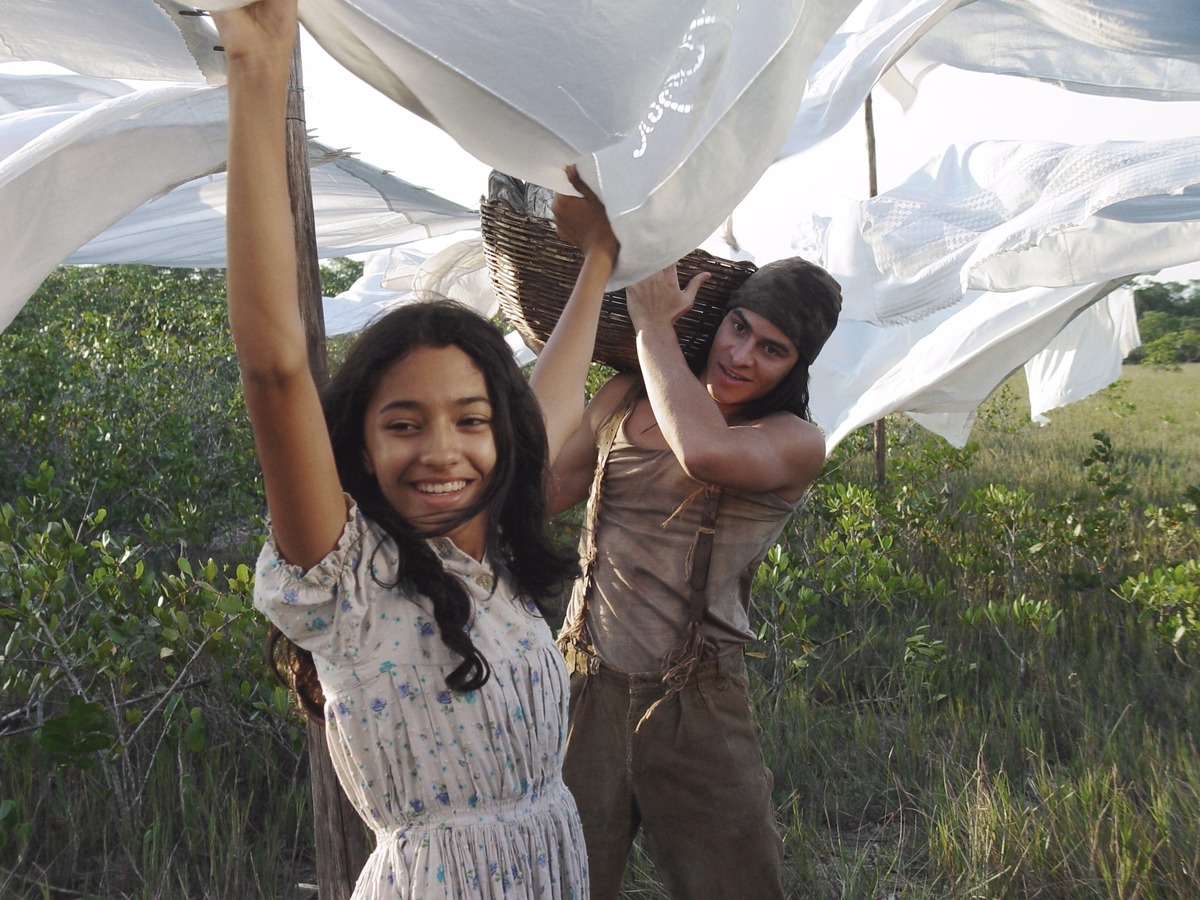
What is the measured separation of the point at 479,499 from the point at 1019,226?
7.12 feet

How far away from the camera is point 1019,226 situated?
2900mm

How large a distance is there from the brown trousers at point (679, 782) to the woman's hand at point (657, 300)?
1.97 feet

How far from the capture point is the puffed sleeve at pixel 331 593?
1084mm

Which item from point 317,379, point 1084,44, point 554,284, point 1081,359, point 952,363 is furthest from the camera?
point 1081,359

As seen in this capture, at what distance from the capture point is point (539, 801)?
1.28 m

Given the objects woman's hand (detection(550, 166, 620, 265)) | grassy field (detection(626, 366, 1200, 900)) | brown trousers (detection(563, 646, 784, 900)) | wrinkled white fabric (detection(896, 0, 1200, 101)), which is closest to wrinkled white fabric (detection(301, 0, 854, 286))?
woman's hand (detection(550, 166, 620, 265))

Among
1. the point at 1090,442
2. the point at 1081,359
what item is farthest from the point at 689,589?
the point at 1090,442

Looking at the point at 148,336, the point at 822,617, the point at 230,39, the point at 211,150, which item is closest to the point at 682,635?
the point at 211,150

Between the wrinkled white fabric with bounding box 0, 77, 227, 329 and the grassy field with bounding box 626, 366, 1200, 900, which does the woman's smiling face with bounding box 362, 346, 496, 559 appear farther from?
the grassy field with bounding box 626, 366, 1200, 900

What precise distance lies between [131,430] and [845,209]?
3823mm

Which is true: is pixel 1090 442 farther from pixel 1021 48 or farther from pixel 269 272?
pixel 269 272

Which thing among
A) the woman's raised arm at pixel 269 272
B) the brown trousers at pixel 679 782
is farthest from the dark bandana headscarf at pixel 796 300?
the woman's raised arm at pixel 269 272

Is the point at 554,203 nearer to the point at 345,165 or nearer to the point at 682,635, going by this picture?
the point at 682,635

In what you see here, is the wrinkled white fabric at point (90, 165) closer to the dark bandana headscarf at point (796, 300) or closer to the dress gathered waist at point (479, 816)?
the dark bandana headscarf at point (796, 300)
